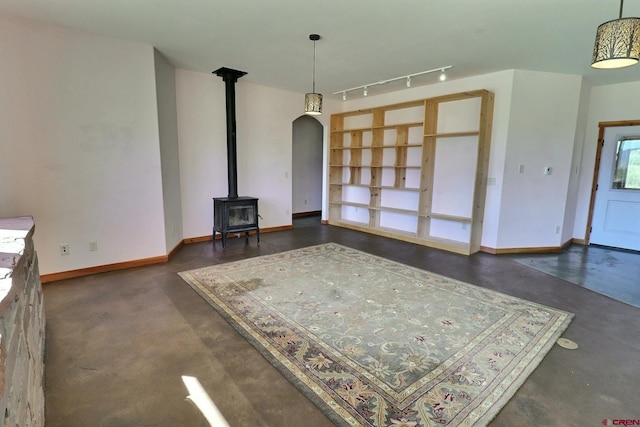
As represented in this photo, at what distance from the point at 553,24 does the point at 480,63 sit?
123cm

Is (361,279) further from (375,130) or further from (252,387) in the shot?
(375,130)

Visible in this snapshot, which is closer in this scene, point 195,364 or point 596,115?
point 195,364

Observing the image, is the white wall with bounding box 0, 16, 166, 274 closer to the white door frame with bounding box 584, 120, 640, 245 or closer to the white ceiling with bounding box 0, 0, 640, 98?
the white ceiling with bounding box 0, 0, 640, 98

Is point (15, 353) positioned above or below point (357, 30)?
below

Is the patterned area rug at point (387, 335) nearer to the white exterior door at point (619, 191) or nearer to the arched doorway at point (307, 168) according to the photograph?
the white exterior door at point (619, 191)

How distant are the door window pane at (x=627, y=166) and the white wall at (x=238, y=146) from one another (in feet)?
18.1

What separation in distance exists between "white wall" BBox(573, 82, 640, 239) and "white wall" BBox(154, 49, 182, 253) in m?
6.68

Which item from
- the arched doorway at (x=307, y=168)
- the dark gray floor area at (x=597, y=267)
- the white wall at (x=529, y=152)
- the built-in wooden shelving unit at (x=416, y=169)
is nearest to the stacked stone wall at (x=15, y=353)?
the dark gray floor area at (x=597, y=267)

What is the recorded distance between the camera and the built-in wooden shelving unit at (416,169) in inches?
193

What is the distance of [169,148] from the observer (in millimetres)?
4488

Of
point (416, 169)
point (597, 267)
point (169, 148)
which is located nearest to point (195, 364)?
point (169, 148)

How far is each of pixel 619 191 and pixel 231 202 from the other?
630 centimetres

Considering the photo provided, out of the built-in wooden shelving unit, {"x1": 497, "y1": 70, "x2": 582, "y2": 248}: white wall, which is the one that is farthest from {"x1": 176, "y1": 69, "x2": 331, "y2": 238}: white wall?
{"x1": 497, "y1": 70, "x2": 582, "y2": 248}: white wall

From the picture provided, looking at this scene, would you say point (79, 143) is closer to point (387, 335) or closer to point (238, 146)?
point (238, 146)
